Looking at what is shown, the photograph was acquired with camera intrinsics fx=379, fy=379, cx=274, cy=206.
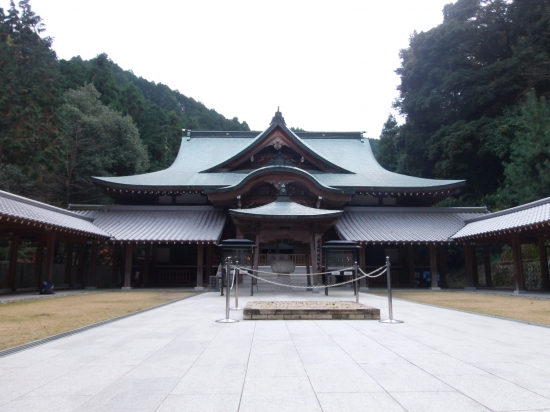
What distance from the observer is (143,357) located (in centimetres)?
481

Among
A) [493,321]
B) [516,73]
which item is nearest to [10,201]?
[493,321]

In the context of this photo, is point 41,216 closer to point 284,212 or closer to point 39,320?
point 39,320

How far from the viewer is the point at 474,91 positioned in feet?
99.2

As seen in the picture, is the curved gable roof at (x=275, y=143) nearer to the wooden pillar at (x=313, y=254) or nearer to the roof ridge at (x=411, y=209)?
the roof ridge at (x=411, y=209)

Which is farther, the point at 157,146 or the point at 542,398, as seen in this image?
the point at 157,146

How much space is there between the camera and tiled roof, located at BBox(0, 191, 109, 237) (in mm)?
12500

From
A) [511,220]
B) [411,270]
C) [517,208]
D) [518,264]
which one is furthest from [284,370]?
[411,270]

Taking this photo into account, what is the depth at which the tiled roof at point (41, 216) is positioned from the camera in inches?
492

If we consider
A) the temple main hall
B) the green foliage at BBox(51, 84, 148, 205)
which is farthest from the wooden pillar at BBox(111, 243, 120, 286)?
the green foliage at BBox(51, 84, 148, 205)

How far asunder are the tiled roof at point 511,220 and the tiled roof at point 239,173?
9.75 feet

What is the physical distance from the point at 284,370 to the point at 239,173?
1982 cm

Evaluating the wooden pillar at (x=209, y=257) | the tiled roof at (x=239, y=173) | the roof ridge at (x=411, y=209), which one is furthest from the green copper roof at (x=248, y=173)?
the wooden pillar at (x=209, y=257)

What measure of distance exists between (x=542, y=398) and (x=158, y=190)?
2004 cm

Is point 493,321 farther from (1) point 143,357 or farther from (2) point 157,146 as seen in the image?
(2) point 157,146
